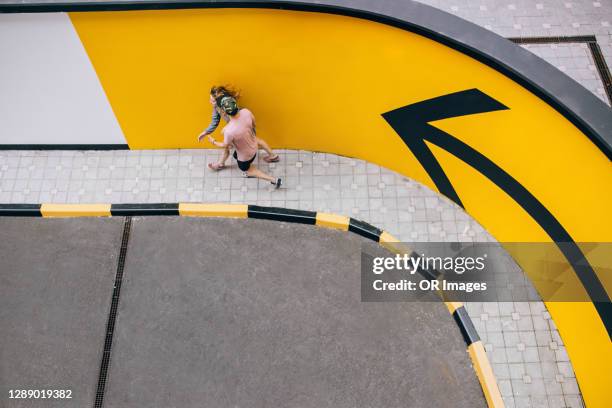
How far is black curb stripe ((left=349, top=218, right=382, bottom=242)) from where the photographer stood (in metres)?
6.62

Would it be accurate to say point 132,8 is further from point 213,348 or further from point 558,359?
point 558,359

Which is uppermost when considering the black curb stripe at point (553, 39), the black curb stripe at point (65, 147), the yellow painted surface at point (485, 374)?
the black curb stripe at point (553, 39)

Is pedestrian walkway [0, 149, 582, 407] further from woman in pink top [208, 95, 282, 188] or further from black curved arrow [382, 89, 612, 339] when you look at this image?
woman in pink top [208, 95, 282, 188]

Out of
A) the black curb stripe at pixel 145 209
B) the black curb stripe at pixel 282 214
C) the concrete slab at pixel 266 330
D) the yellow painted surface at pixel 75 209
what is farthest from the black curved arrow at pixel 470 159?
the yellow painted surface at pixel 75 209

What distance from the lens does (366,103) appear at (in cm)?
625

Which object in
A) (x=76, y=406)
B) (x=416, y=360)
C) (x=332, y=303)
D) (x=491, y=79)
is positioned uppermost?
(x=491, y=79)

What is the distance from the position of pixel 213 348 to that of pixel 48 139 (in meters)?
2.82

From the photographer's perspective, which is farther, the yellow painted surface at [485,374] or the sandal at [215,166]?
the sandal at [215,166]

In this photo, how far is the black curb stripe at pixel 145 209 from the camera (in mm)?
6832

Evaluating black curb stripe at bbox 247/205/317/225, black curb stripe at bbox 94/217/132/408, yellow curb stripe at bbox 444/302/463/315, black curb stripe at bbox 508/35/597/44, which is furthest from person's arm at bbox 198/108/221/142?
black curb stripe at bbox 508/35/597/44

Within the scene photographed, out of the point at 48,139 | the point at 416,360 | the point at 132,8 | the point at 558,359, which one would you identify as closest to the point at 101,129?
the point at 48,139

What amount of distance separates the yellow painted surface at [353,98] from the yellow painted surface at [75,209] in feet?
2.63

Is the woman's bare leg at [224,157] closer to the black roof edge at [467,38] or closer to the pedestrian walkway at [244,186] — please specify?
the pedestrian walkway at [244,186]

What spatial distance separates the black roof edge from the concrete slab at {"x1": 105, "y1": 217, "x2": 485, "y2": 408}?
2229 millimetres
